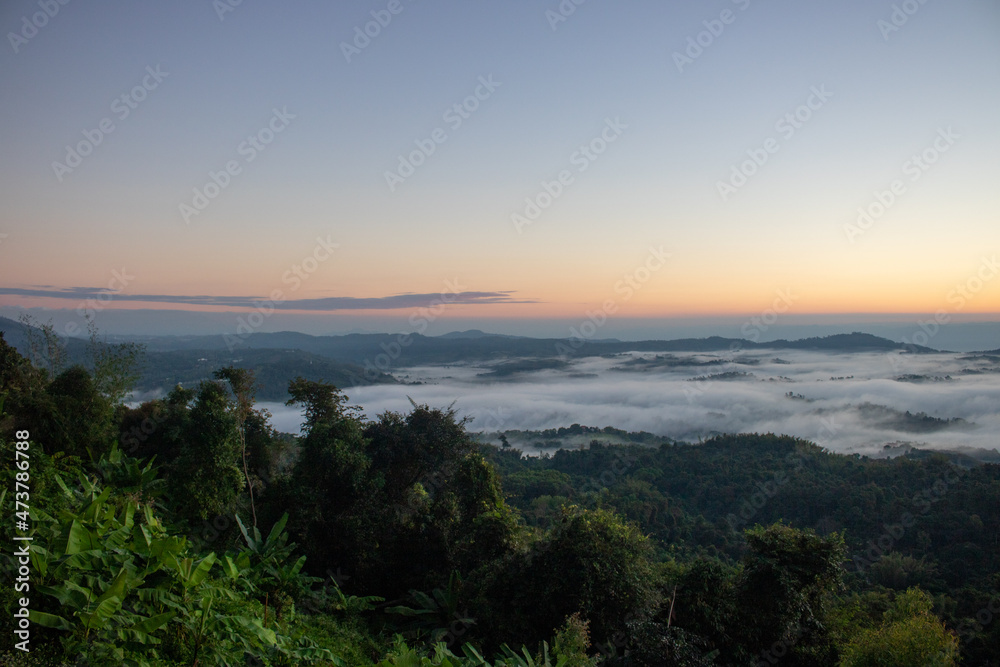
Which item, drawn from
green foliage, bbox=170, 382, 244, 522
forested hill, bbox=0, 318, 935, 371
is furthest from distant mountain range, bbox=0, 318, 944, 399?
green foliage, bbox=170, 382, 244, 522

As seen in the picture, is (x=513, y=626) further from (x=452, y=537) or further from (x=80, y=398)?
(x=80, y=398)

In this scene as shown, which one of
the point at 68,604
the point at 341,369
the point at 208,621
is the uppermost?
the point at 68,604

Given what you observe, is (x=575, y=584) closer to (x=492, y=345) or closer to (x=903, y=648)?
(x=903, y=648)

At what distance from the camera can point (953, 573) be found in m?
27.9

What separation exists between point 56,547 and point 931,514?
1941 inches

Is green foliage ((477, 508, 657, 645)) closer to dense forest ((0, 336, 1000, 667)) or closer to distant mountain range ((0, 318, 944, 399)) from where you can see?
dense forest ((0, 336, 1000, 667))

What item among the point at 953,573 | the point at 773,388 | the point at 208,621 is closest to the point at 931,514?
the point at 953,573

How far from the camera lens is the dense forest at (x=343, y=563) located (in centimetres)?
416

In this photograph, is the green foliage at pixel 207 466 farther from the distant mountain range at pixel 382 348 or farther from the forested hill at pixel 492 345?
the forested hill at pixel 492 345

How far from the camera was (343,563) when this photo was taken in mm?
13602

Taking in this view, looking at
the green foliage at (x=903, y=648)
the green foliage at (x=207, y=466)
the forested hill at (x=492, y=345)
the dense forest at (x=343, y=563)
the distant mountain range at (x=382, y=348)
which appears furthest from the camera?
the forested hill at (x=492, y=345)
